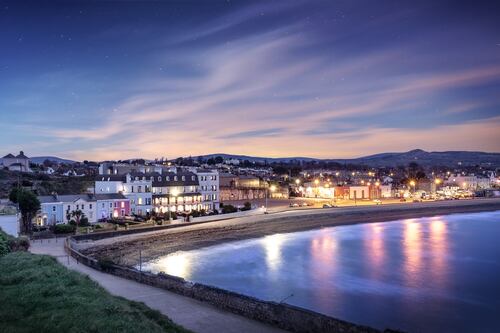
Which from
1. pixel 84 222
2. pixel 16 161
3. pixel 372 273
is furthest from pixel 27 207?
pixel 16 161

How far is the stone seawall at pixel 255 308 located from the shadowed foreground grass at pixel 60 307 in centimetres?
368

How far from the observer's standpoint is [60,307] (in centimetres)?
1336

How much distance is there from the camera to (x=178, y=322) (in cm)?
1655

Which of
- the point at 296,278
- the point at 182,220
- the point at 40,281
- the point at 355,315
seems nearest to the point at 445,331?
the point at 355,315

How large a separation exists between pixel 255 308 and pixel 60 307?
285 inches

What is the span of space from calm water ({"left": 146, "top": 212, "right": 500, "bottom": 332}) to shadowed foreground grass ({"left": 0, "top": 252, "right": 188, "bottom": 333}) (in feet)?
34.3

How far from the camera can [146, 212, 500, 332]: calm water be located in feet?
71.1

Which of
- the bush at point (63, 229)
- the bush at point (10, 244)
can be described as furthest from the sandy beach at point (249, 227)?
the bush at point (10, 244)

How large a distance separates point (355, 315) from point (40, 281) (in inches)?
549

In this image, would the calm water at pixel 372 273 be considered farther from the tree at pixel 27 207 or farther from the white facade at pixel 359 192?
the white facade at pixel 359 192

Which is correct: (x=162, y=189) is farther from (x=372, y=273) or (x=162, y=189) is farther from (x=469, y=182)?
(x=469, y=182)

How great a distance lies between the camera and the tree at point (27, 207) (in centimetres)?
3875

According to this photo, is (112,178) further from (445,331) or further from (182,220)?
(445,331)

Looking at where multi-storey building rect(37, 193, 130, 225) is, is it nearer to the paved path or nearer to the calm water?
the calm water
